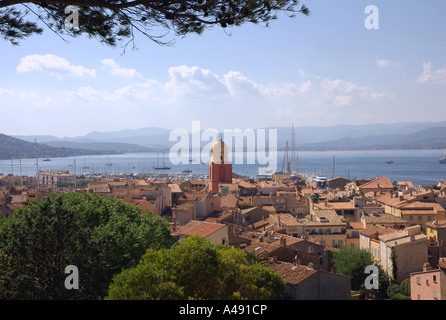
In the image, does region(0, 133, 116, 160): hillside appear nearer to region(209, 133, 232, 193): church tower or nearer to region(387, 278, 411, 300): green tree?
region(209, 133, 232, 193): church tower

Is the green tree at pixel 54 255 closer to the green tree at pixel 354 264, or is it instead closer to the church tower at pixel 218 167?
the green tree at pixel 354 264

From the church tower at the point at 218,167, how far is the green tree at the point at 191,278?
3154 cm

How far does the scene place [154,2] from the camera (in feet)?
22.5

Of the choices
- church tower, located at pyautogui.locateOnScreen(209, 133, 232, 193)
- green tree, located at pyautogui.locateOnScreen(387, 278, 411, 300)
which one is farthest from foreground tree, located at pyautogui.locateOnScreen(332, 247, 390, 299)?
church tower, located at pyautogui.locateOnScreen(209, 133, 232, 193)

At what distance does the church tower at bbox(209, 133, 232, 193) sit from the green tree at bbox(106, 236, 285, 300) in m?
31.5

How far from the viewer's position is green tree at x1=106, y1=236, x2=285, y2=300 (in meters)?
8.55

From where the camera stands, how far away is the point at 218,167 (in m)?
42.5

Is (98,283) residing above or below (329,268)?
above

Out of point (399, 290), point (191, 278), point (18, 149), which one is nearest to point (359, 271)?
point (399, 290)

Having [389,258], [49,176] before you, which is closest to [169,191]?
[389,258]

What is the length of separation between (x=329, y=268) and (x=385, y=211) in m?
12.3

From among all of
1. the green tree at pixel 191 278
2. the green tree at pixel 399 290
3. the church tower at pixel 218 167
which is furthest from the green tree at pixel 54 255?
the church tower at pixel 218 167
